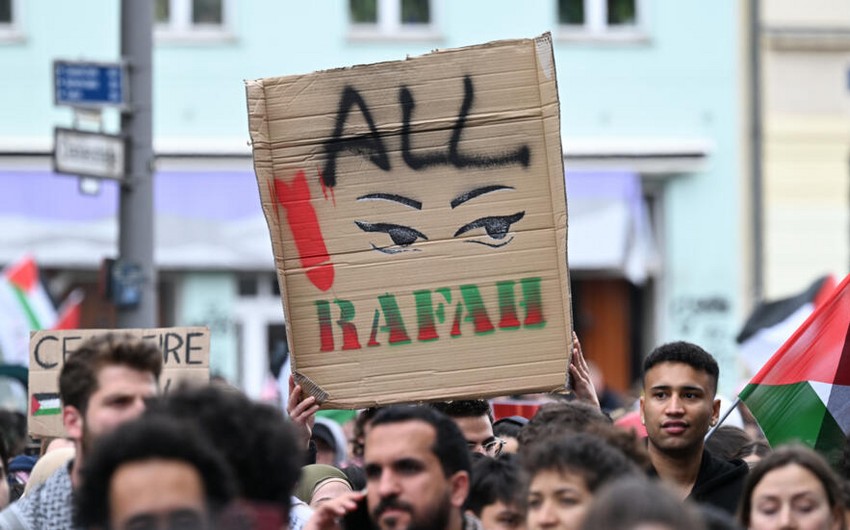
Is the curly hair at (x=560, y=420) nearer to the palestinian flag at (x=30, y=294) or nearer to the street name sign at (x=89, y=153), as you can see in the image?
the street name sign at (x=89, y=153)

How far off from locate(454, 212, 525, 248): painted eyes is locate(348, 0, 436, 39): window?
44.7 ft

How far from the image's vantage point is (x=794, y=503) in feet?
17.5

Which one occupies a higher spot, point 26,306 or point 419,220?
point 419,220

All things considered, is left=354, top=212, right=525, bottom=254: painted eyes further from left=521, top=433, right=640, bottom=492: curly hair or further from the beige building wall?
the beige building wall

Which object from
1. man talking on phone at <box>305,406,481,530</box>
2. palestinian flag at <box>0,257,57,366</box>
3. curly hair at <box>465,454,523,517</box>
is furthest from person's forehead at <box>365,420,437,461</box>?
palestinian flag at <box>0,257,57,366</box>

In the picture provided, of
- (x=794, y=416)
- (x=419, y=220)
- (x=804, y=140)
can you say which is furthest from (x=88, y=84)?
(x=804, y=140)

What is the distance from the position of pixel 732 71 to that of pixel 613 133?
4.82 ft

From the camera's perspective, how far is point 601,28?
20.2 meters

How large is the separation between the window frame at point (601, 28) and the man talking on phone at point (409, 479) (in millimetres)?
15096

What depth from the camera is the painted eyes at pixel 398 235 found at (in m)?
6.50

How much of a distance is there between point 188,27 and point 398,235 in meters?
13.8

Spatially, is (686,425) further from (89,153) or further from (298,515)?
(89,153)

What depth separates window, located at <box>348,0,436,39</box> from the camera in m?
20.0

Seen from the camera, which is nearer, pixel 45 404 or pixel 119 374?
pixel 119 374
